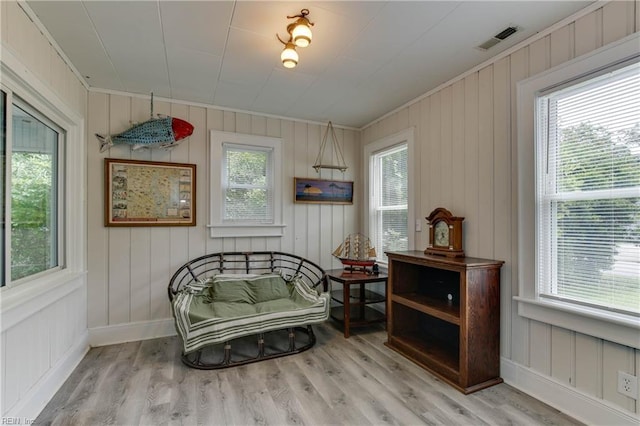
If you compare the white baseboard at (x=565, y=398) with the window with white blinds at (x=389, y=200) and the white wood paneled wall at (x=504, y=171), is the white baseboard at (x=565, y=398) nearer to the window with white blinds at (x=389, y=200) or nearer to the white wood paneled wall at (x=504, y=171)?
the white wood paneled wall at (x=504, y=171)

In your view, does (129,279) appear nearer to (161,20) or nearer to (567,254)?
(161,20)

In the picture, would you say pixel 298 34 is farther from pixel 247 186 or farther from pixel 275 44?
pixel 247 186

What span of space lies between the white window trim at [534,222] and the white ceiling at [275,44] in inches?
13.5

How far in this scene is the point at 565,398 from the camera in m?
2.03

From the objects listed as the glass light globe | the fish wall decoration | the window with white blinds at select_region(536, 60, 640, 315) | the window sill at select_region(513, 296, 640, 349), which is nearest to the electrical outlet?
the window sill at select_region(513, 296, 640, 349)

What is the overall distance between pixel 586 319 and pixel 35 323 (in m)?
3.45

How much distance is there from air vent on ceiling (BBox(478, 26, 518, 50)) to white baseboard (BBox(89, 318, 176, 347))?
383 cm

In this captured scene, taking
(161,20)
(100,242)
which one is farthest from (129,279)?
(161,20)

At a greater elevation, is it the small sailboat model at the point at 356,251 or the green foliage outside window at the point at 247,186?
the green foliage outside window at the point at 247,186

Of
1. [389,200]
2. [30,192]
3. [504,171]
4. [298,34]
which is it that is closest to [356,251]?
[389,200]

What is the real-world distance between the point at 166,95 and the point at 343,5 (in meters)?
2.23

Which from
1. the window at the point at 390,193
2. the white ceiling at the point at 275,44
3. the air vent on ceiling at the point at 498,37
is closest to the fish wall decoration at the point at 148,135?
the white ceiling at the point at 275,44

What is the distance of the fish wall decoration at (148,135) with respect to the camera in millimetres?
3092

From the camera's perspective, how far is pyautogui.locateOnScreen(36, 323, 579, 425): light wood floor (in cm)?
196
